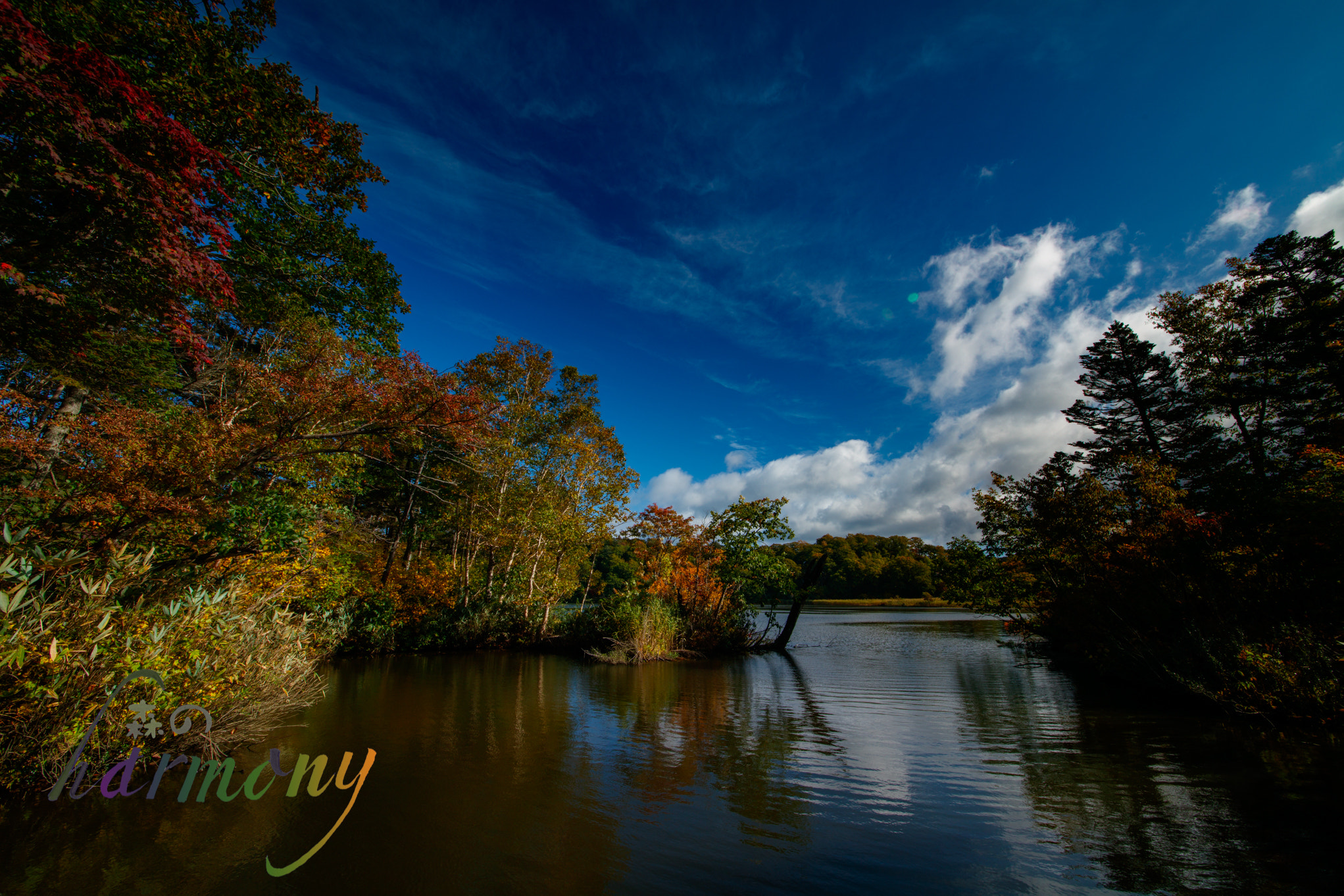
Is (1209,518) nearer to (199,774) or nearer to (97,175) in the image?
(199,774)

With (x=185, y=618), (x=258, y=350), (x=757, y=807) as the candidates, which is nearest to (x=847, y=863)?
(x=757, y=807)

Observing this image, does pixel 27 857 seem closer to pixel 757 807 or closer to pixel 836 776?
pixel 757 807

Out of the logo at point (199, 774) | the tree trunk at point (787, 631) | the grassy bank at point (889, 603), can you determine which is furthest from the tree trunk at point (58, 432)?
the grassy bank at point (889, 603)

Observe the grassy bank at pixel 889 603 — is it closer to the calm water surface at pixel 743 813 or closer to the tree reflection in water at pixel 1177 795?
the tree reflection in water at pixel 1177 795

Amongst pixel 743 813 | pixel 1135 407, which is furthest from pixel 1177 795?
pixel 1135 407

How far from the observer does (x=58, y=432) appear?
885cm

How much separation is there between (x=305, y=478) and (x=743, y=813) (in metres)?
11.1

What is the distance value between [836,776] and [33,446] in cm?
934

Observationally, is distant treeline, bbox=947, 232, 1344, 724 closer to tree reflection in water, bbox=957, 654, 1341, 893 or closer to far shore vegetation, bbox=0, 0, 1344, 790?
far shore vegetation, bbox=0, 0, 1344, 790

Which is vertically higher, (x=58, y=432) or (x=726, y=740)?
(x=58, y=432)

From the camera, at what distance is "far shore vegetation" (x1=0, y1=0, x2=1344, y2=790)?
4.70 metres

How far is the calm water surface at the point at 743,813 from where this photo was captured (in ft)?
9.90

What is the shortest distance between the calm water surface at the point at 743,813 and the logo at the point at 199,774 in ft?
0.36

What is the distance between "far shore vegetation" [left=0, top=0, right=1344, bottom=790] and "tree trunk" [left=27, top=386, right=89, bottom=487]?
0.31 ft
